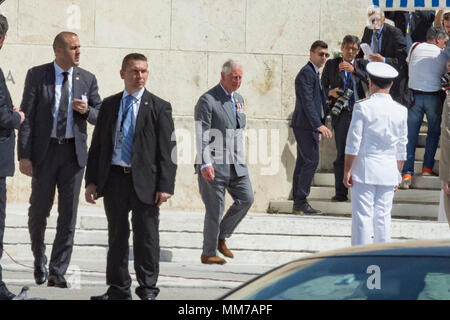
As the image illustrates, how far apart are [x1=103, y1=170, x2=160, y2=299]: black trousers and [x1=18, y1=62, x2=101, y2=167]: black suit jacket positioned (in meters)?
1.02

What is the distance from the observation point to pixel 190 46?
1484 centimetres

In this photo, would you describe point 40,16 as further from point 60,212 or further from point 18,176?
point 60,212

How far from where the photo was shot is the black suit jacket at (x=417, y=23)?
14.7 metres

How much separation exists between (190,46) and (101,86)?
1.29 m

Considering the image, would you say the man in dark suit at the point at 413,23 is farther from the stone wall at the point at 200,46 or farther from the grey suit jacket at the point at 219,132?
the grey suit jacket at the point at 219,132

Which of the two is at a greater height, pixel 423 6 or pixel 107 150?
pixel 423 6

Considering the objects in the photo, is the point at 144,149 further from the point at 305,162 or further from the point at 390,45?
the point at 390,45

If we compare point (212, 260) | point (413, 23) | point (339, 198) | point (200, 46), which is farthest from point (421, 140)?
point (212, 260)

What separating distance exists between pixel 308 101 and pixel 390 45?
1.55 metres

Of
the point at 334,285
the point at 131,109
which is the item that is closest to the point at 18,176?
the point at 131,109


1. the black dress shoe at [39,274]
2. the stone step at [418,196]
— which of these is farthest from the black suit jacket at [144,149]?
the stone step at [418,196]

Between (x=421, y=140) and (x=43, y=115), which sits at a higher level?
(x=43, y=115)

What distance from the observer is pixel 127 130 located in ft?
27.9

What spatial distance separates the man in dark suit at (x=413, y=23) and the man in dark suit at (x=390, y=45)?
619mm
